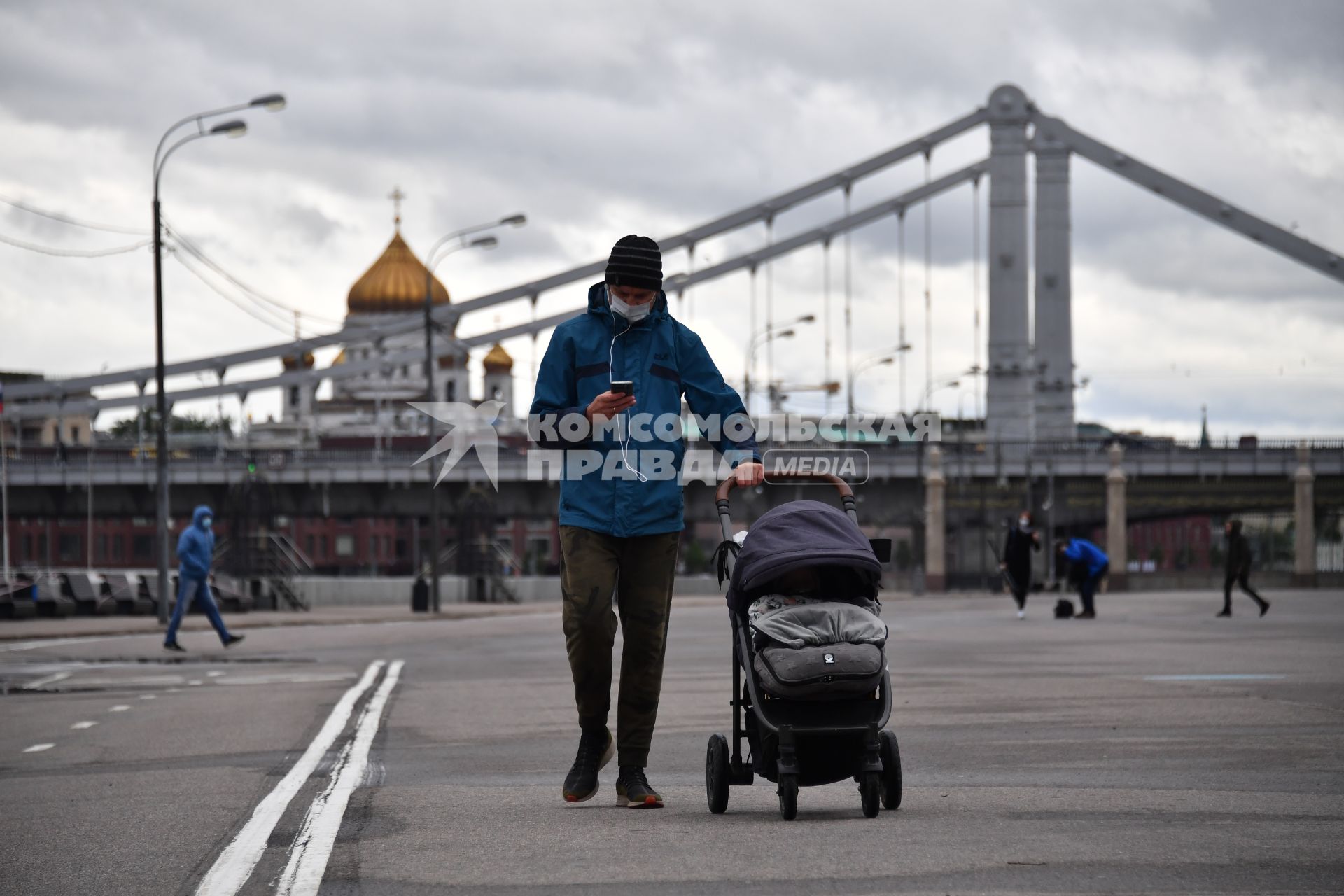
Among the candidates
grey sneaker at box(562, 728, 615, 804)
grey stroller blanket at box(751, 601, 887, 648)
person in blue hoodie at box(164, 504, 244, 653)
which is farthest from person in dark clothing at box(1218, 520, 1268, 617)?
grey stroller blanket at box(751, 601, 887, 648)

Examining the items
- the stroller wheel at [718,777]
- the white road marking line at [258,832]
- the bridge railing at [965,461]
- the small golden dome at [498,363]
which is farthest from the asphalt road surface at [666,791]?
the small golden dome at [498,363]

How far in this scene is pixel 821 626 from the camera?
5.92 meters

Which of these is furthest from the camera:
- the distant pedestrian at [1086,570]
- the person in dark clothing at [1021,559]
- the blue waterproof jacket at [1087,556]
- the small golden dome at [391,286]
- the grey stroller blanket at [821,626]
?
the small golden dome at [391,286]

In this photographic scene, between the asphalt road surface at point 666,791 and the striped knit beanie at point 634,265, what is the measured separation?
189 centimetres

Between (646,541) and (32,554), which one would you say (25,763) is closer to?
(646,541)

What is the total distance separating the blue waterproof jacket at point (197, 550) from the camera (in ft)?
71.4

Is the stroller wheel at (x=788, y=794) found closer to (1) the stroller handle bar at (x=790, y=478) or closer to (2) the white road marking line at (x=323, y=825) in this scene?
(1) the stroller handle bar at (x=790, y=478)

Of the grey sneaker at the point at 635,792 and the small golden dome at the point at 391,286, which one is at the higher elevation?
the small golden dome at the point at 391,286

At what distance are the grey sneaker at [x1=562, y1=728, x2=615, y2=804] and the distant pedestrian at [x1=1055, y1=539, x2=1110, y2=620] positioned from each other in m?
21.5

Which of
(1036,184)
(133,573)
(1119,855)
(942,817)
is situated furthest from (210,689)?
(1036,184)

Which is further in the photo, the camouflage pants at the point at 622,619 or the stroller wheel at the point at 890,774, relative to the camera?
the camouflage pants at the point at 622,619

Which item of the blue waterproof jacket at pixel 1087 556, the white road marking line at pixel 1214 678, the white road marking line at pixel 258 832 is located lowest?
the white road marking line at pixel 1214 678

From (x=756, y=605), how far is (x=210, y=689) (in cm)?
954

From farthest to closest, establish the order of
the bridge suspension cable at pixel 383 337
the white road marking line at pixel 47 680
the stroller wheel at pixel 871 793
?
the bridge suspension cable at pixel 383 337
the white road marking line at pixel 47 680
the stroller wheel at pixel 871 793
